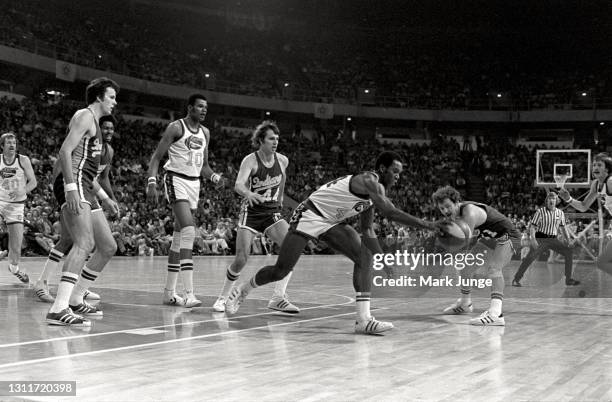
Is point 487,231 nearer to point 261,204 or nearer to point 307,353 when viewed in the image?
point 261,204

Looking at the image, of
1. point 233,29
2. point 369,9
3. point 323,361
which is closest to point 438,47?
point 369,9

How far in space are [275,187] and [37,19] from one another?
95.0 feet

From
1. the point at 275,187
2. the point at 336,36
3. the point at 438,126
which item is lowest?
the point at 275,187

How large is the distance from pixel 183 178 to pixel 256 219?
1.00 m

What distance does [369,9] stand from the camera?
44781mm

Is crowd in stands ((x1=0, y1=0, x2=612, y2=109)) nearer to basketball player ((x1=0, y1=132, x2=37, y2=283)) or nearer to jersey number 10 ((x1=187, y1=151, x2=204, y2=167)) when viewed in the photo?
basketball player ((x1=0, y1=132, x2=37, y2=283))

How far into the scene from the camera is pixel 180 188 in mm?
7770

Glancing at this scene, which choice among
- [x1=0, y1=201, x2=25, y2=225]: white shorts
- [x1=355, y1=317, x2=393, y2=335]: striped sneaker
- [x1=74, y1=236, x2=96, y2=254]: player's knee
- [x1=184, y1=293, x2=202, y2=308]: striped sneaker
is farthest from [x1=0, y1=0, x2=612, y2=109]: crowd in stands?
[x1=355, y1=317, x2=393, y2=335]: striped sneaker

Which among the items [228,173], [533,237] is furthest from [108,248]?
[228,173]

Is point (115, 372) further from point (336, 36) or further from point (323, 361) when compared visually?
point (336, 36)

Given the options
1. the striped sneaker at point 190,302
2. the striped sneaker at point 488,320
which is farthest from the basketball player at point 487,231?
the striped sneaker at point 190,302

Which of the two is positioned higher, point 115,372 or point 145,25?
point 145,25

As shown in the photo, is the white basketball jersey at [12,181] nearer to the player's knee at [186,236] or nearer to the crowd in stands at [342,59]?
the player's knee at [186,236]

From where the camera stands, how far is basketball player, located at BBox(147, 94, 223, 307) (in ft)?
25.3
